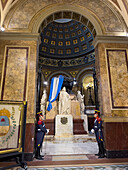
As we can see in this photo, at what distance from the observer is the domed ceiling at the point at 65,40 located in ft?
53.0

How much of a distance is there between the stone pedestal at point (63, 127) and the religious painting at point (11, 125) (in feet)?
16.3

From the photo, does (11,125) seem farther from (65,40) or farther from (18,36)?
(65,40)

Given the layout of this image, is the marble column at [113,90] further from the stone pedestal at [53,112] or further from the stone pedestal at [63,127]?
the stone pedestal at [53,112]

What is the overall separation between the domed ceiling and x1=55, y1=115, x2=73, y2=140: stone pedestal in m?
9.98

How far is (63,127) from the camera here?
28.3 feet

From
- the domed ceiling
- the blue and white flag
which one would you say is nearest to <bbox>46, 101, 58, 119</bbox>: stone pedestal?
the blue and white flag

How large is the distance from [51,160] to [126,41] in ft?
18.7

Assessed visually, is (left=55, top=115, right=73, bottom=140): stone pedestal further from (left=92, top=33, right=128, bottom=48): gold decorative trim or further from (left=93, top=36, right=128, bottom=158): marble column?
(left=92, top=33, right=128, bottom=48): gold decorative trim

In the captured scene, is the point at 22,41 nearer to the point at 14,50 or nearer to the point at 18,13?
the point at 14,50

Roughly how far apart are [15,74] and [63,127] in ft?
16.2

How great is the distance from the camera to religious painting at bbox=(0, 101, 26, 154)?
3353mm

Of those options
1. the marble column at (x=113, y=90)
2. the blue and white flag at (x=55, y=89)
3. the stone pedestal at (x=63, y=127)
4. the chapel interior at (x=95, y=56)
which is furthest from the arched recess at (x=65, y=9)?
the stone pedestal at (x=63, y=127)

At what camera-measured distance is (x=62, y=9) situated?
654 cm

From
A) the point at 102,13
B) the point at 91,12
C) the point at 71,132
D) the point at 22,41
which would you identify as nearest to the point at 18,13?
the point at 22,41
